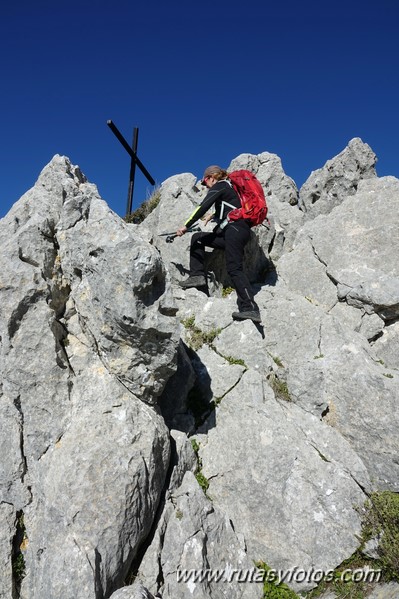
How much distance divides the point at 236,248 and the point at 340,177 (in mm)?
9192

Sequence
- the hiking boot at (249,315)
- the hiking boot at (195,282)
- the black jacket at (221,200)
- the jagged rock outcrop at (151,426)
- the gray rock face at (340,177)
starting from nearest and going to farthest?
the jagged rock outcrop at (151,426) < the hiking boot at (249,315) < the black jacket at (221,200) < the hiking boot at (195,282) < the gray rock face at (340,177)

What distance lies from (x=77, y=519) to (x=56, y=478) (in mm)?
780

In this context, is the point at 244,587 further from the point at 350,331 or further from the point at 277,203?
the point at 277,203

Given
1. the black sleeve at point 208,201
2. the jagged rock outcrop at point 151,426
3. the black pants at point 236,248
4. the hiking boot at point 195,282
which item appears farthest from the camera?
the hiking boot at point 195,282

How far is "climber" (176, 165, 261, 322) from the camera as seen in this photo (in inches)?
414

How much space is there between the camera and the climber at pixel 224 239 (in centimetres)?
1052

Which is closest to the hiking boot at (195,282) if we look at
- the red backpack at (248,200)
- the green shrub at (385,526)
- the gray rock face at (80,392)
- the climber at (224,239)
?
the climber at (224,239)

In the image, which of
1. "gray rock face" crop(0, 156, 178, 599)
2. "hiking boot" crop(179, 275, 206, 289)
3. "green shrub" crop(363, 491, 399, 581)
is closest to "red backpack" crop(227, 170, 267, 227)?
"hiking boot" crop(179, 275, 206, 289)

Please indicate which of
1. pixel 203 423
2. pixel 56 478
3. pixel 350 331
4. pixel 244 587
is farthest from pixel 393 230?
pixel 56 478

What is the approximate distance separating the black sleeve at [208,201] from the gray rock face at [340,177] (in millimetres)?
6843

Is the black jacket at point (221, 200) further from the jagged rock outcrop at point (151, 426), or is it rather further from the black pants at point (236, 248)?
the jagged rock outcrop at point (151, 426)

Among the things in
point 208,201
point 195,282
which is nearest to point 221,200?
point 208,201

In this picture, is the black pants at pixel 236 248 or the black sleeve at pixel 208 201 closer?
the black pants at pixel 236 248

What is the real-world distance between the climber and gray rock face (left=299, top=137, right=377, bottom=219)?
21.6 ft
